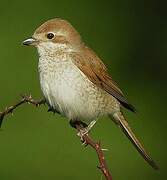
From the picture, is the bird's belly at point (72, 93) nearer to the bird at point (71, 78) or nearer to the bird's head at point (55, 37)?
the bird at point (71, 78)

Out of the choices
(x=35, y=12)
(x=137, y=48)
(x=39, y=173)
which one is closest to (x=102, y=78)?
(x=39, y=173)

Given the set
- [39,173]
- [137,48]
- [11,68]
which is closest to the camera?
[39,173]

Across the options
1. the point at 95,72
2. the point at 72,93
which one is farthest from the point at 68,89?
the point at 95,72

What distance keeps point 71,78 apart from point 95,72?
236 millimetres

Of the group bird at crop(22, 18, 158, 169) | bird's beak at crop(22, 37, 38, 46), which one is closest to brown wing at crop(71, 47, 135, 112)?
bird at crop(22, 18, 158, 169)

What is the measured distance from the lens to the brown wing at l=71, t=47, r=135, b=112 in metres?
4.50

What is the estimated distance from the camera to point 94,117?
183 inches

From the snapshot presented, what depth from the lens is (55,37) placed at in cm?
451

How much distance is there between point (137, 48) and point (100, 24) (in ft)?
1.35

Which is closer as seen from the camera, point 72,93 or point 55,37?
point 72,93

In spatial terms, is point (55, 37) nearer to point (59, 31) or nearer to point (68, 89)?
A: point (59, 31)

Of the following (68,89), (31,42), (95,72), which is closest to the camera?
(68,89)

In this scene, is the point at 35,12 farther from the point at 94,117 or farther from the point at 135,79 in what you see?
the point at 94,117

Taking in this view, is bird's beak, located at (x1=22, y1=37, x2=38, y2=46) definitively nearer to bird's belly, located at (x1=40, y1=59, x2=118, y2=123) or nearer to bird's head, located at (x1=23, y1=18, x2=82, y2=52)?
bird's head, located at (x1=23, y1=18, x2=82, y2=52)
